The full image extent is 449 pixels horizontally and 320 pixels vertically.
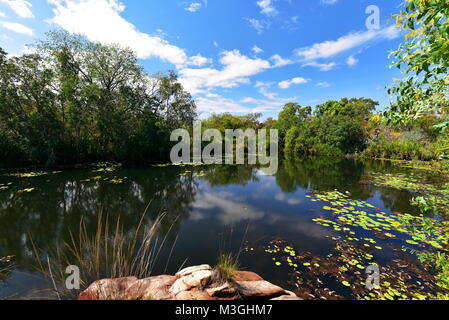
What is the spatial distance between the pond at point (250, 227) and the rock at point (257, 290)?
0.47 m

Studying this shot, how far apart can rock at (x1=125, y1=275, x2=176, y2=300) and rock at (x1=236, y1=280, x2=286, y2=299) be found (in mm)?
901

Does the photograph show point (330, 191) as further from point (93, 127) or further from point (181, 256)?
point (93, 127)

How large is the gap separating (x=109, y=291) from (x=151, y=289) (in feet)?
1.61

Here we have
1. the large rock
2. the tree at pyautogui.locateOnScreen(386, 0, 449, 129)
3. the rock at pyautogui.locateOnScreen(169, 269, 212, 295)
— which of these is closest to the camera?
the tree at pyautogui.locateOnScreen(386, 0, 449, 129)

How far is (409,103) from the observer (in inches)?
52.4

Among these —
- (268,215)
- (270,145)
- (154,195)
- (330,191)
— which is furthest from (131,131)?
(270,145)

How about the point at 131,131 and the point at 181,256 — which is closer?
the point at 181,256

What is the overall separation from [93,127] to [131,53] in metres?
6.54

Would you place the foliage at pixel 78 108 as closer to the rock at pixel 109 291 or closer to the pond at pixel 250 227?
the pond at pixel 250 227

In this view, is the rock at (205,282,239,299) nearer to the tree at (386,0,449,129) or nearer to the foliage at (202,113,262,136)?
the tree at (386,0,449,129)

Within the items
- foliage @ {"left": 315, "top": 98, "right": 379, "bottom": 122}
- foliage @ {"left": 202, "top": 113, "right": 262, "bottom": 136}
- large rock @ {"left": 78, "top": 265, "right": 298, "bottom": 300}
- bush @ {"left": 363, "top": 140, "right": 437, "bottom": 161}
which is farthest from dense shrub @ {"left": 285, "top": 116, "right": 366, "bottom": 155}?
large rock @ {"left": 78, "top": 265, "right": 298, "bottom": 300}

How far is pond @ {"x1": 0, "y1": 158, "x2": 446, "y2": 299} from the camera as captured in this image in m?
2.92

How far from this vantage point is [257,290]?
2.38 meters

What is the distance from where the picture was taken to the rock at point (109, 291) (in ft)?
6.20
